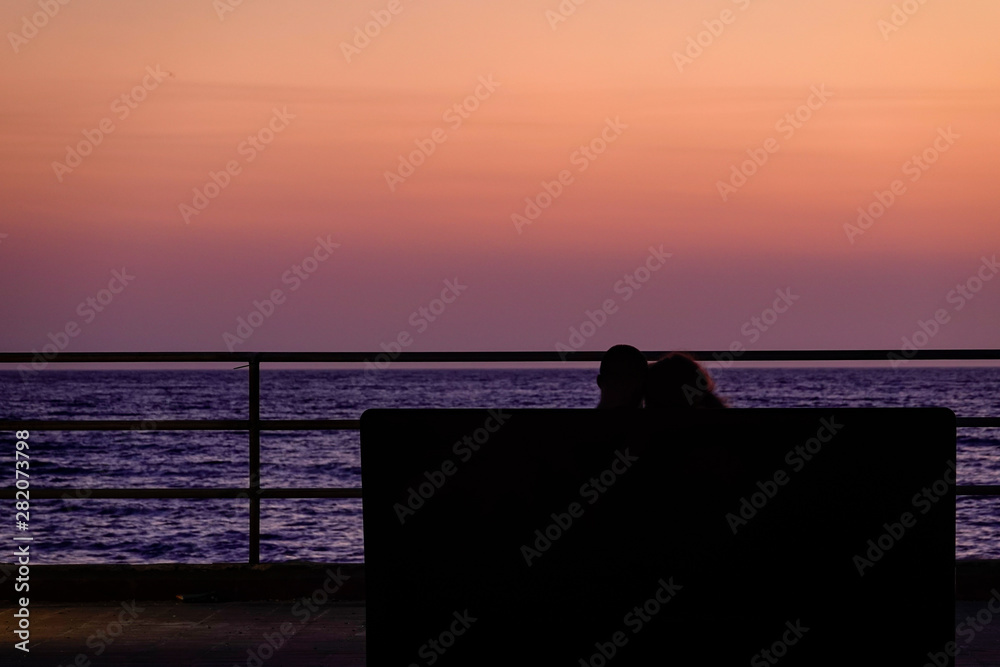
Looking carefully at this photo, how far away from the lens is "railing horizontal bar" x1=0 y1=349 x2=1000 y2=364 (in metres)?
4.40

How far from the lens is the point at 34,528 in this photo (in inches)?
965

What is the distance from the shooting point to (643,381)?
6.12 feet

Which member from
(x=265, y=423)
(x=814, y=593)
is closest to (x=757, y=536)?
(x=814, y=593)

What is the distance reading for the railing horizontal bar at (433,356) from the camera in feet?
14.4

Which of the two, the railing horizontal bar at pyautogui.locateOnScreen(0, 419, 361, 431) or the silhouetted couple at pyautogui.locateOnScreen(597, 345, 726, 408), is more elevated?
the railing horizontal bar at pyautogui.locateOnScreen(0, 419, 361, 431)

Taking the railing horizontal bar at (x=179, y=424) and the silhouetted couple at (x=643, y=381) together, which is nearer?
the silhouetted couple at (x=643, y=381)

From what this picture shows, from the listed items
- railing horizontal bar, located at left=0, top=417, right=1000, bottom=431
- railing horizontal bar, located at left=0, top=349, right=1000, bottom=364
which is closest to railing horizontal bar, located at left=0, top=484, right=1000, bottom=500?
railing horizontal bar, located at left=0, top=417, right=1000, bottom=431

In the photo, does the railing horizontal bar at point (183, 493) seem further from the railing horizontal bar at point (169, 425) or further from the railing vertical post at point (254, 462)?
the railing horizontal bar at point (169, 425)

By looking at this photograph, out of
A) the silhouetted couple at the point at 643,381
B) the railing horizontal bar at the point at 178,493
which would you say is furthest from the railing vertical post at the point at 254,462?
the silhouetted couple at the point at 643,381

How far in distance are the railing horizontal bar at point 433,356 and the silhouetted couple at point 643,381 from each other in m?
2.41

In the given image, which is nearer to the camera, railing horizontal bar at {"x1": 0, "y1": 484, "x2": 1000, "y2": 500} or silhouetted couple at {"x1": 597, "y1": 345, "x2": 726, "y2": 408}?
silhouetted couple at {"x1": 597, "y1": 345, "x2": 726, "y2": 408}

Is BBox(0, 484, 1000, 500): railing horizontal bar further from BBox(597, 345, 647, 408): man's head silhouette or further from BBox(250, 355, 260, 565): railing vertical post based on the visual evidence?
BBox(597, 345, 647, 408): man's head silhouette

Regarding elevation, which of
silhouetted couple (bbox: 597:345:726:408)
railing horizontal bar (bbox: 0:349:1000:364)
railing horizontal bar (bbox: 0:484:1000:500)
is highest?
railing horizontal bar (bbox: 0:349:1000:364)

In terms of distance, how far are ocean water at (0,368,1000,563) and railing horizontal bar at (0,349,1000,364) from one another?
607 millimetres
